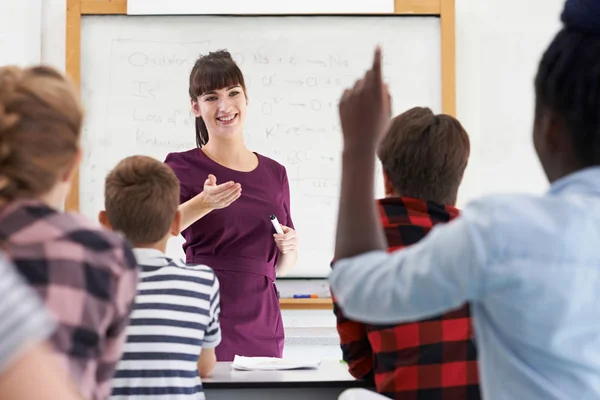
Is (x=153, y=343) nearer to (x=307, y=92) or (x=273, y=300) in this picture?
(x=273, y=300)

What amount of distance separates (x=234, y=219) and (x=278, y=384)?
938 millimetres

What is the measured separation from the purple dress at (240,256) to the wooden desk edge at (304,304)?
39.4 inches

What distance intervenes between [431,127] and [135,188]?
0.67m

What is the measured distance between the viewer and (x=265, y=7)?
3.84 metres

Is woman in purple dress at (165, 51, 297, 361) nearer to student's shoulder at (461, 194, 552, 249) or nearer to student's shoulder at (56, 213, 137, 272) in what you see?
student's shoulder at (56, 213, 137, 272)

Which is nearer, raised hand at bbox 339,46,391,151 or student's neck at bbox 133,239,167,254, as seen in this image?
raised hand at bbox 339,46,391,151

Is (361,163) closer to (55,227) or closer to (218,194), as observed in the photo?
(55,227)

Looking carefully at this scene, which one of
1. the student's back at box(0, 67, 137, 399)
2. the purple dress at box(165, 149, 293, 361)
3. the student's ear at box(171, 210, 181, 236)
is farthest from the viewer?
the purple dress at box(165, 149, 293, 361)

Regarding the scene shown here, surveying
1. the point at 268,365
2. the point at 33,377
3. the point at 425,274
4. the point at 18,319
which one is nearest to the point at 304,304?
the point at 268,365

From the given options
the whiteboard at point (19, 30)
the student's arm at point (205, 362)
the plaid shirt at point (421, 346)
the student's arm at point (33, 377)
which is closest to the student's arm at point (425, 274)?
the student's arm at point (33, 377)

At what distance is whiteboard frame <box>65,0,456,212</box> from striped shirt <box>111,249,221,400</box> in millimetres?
2225

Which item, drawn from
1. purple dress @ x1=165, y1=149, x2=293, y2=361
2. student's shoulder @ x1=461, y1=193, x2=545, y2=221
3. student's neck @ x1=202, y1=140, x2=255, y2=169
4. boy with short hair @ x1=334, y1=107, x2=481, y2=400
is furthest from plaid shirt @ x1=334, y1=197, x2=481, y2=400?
student's neck @ x1=202, y1=140, x2=255, y2=169

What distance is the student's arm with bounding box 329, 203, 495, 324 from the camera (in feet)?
2.49

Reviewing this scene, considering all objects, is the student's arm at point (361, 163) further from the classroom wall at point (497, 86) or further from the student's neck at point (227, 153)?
the classroom wall at point (497, 86)
